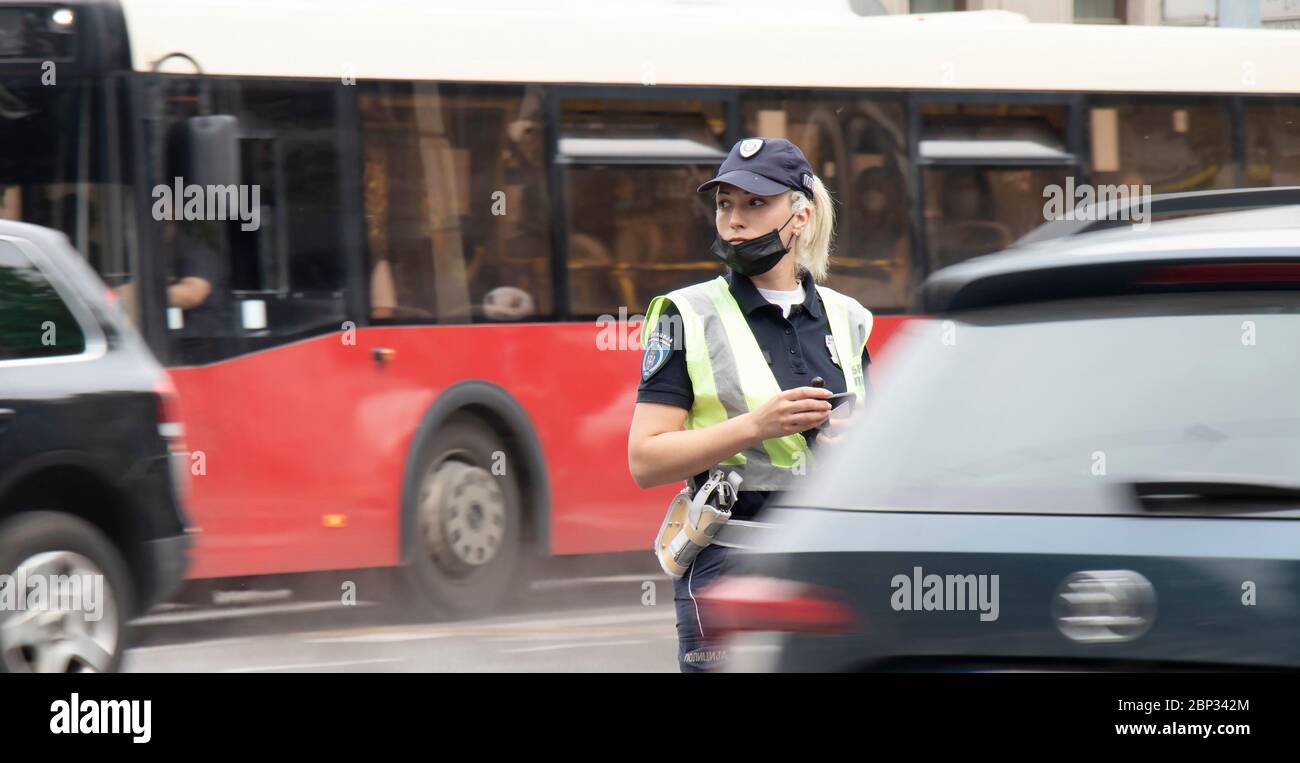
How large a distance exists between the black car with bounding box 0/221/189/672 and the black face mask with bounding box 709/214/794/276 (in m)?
3.99

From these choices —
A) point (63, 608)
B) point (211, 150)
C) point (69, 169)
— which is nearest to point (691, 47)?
point (211, 150)

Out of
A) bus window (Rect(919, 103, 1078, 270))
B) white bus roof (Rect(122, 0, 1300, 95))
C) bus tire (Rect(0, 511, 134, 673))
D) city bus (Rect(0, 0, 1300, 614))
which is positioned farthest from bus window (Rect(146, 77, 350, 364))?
bus window (Rect(919, 103, 1078, 270))

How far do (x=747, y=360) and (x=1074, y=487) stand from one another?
1285 millimetres

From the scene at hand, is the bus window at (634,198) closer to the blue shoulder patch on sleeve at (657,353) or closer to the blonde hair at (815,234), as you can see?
the blonde hair at (815,234)

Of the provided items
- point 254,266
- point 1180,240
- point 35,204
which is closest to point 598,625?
point 254,266

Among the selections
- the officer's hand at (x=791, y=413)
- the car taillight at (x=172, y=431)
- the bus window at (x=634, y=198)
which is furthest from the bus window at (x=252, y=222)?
the officer's hand at (x=791, y=413)

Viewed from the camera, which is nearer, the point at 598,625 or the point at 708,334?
the point at 708,334

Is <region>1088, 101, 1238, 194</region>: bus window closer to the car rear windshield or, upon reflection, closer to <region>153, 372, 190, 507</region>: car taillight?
<region>153, 372, 190, 507</region>: car taillight

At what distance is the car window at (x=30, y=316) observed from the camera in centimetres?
776

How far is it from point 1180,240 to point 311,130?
26.7 ft

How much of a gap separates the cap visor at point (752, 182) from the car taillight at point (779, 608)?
1238 millimetres

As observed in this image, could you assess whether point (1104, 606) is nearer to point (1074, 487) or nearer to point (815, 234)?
point (1074, 487)

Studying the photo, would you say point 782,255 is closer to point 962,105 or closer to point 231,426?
point 231,426
